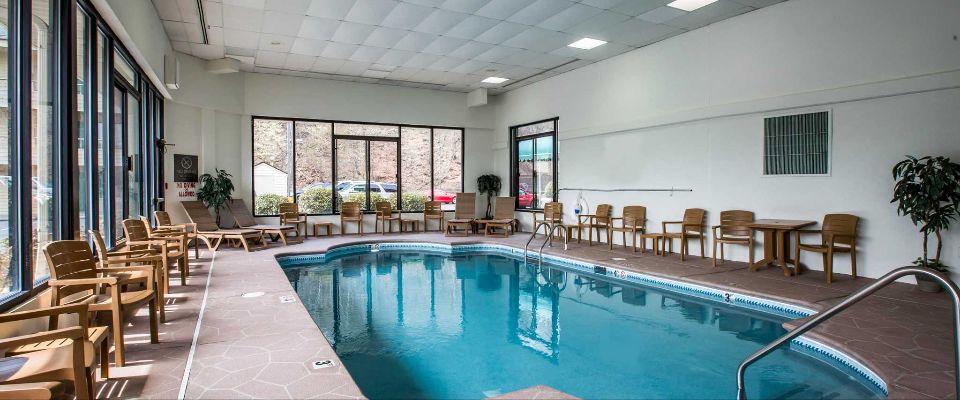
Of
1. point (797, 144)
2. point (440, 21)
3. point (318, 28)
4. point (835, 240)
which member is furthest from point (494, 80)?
point (835, 240)

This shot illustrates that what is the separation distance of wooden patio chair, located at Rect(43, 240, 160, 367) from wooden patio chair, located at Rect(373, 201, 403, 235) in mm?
8194

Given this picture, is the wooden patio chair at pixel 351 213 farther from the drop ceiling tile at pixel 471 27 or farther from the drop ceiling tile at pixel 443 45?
the drop ceiling tile at pixel 471 27

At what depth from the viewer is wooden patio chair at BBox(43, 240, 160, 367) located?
303cm

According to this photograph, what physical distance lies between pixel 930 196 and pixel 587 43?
5301 mm

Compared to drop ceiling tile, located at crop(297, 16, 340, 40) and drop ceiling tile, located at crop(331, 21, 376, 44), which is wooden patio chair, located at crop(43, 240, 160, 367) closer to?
drop ceiling tile, located at crop(297, 16, 340, 40)

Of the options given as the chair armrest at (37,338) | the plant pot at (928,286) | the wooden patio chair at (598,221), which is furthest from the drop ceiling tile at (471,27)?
the chair armrest at (37,338)

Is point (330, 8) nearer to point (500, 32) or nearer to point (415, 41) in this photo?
point (415, 41)

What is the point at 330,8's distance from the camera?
716cm

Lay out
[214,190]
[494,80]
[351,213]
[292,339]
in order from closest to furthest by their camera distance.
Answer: [292,339]
[214,190]
[351,213]
[494,80]

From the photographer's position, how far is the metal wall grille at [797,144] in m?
6.61

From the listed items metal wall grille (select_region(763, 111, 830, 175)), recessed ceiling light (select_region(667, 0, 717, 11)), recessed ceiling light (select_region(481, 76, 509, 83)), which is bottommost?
metal wall grille (select_region(763, 111, 830, 175))

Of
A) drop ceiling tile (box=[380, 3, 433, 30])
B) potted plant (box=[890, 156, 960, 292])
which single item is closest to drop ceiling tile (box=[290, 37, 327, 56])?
drop ceiling tile (box=[380, 3, 433, 30])

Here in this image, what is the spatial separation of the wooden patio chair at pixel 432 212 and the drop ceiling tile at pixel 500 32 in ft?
16.5

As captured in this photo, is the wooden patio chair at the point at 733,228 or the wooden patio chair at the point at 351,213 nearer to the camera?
the wooden patio chair at the point at 733,228
